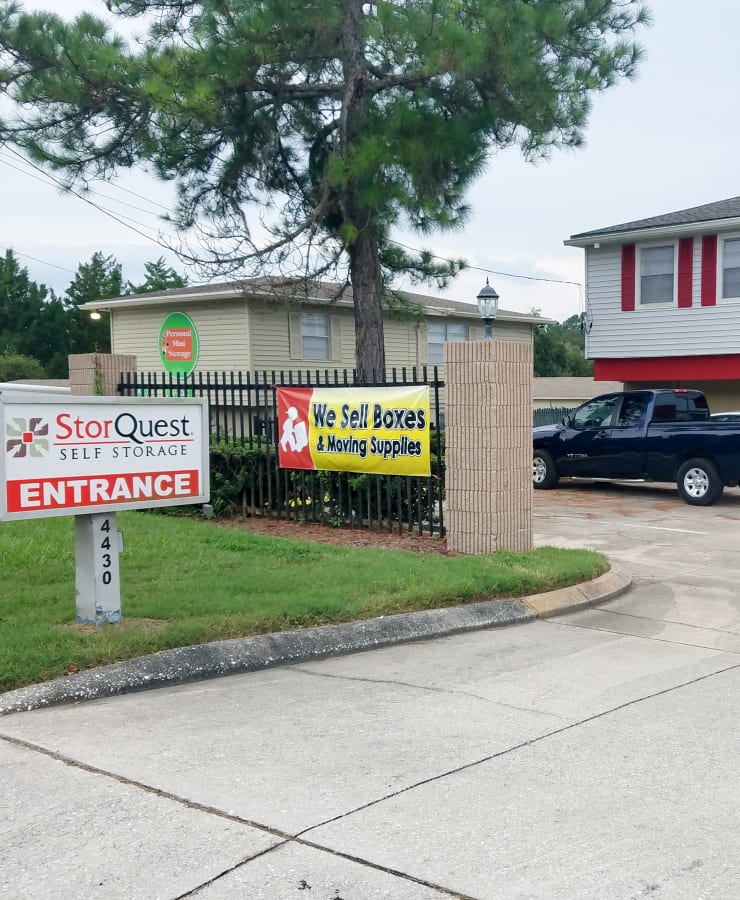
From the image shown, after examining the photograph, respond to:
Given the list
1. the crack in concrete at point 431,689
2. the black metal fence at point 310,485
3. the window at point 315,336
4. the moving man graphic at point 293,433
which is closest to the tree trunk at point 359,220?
the black metal fence at point 310,485

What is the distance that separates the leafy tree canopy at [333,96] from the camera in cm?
1494

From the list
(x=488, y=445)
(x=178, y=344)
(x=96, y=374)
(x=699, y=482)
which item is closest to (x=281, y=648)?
(x=488, y=445)

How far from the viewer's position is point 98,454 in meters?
7.06

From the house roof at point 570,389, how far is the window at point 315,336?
573 inches

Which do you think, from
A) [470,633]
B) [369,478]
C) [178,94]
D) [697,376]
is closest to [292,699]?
[470,633]

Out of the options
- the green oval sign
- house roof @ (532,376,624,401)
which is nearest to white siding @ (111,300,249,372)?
the green oval sign

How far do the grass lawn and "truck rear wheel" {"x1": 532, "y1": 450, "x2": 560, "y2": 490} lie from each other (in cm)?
818

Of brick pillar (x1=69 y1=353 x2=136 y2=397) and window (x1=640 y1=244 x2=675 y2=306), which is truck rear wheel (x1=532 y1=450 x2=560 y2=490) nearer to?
window (x1=640 y1=244 x2=675 y2=306)

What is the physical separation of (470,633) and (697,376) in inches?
639

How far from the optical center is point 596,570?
32.3ft

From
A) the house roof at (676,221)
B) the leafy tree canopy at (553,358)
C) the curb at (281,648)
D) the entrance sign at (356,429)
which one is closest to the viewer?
the curb at (281,648)

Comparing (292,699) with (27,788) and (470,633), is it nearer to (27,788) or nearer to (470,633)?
(27,788)

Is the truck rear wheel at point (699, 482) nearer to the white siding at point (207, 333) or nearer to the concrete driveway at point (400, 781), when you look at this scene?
the concrete driveway at point (400, 781)

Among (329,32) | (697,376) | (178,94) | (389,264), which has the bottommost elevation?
(697,376)
